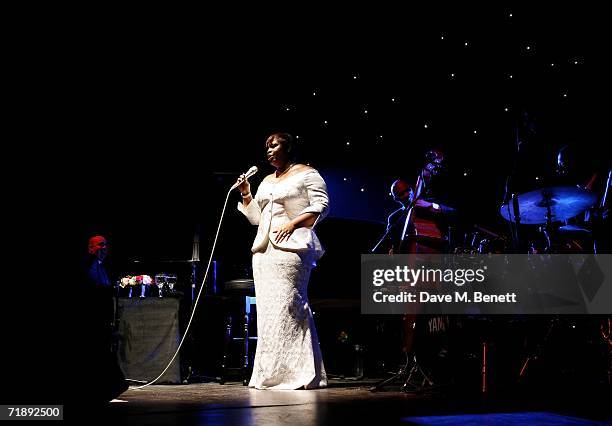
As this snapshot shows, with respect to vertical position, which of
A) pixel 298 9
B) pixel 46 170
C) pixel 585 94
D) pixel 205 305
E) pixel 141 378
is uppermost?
pixel 298 9

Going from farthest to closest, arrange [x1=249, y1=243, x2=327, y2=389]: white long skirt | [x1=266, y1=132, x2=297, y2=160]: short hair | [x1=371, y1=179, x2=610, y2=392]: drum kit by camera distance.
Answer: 1. [x1=266, y1=132, x2=297, y2=160]: short hair
2. [x1=371, y1=179, x2=610, y2=392]: drum kit
3. [x1=249, y1=243, x2=327, y2=389]: white long skirt

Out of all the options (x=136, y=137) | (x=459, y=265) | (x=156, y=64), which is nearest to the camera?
(x=459, y=265)

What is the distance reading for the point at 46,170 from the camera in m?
2.46

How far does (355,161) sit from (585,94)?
2.35 metres

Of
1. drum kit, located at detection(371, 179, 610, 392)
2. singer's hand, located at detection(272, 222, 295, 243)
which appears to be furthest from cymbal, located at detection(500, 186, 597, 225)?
singer's hand, located at detection(272, 222, 295, 243)

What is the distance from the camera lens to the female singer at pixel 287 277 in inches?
158

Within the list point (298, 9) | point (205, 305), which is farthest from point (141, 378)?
point (298, 9)

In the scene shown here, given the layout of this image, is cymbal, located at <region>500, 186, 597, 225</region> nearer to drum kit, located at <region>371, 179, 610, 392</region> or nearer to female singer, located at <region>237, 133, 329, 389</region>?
drum kit, located at <region>371, 179, 610, 392</region>

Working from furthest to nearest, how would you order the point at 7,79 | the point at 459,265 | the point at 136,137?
1. the point at 136,137
2. the point at 459,265
3. the point at 7,79

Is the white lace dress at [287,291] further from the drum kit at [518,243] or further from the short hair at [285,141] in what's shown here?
the drum kit at [518,243]

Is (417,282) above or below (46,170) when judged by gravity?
below

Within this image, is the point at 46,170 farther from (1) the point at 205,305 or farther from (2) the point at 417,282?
(1) the point at 205,305

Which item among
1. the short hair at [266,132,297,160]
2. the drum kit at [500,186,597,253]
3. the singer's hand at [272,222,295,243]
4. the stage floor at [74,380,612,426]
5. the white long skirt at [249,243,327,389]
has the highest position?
the short hair at [266,132,297,160]

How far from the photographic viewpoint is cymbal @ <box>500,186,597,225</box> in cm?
426
